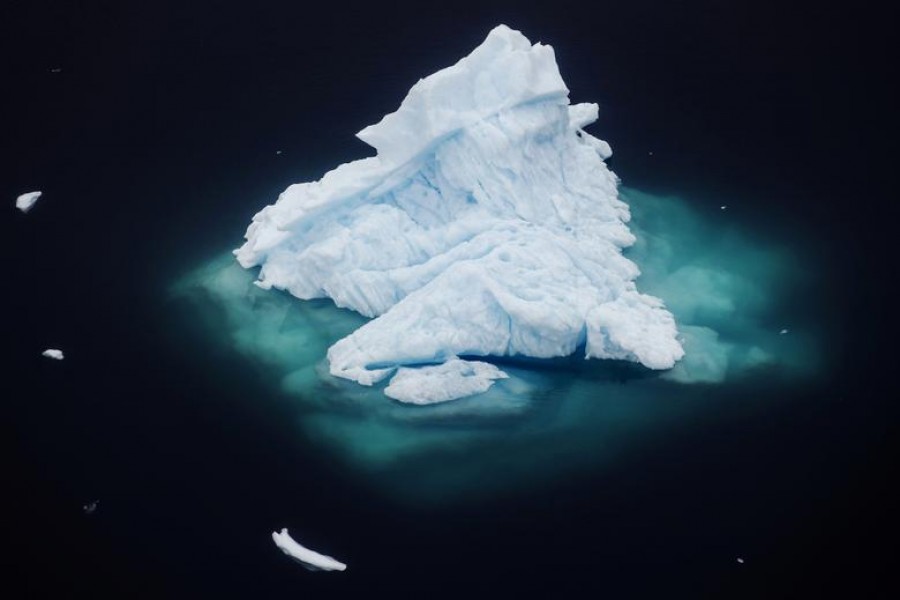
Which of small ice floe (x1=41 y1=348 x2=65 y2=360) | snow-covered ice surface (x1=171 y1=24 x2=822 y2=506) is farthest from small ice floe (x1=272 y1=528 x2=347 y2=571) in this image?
small ice floe (x1=41 y1=348 x2=65 y2=360)

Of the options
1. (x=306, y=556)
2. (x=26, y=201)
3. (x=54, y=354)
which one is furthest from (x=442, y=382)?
(x=26, y=201)

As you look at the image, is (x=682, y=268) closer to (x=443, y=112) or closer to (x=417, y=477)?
(x=443, y=112)

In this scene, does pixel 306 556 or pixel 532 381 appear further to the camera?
pixel 532 381

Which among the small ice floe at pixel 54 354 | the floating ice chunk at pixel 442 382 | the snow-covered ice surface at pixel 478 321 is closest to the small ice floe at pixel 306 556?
the snow-covered ice surface at pixel 478 321

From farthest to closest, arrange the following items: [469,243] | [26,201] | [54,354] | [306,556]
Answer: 1. [26,201]
2. [54,354]
3. [469,243]
4. [306,556]

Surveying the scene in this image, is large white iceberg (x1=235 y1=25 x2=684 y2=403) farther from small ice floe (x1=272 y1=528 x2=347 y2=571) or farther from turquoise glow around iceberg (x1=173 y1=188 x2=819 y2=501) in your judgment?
small ice floe (x1=272 y1=528 x2=347 y2=571)

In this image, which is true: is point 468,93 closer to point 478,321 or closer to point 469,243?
point 469,243
